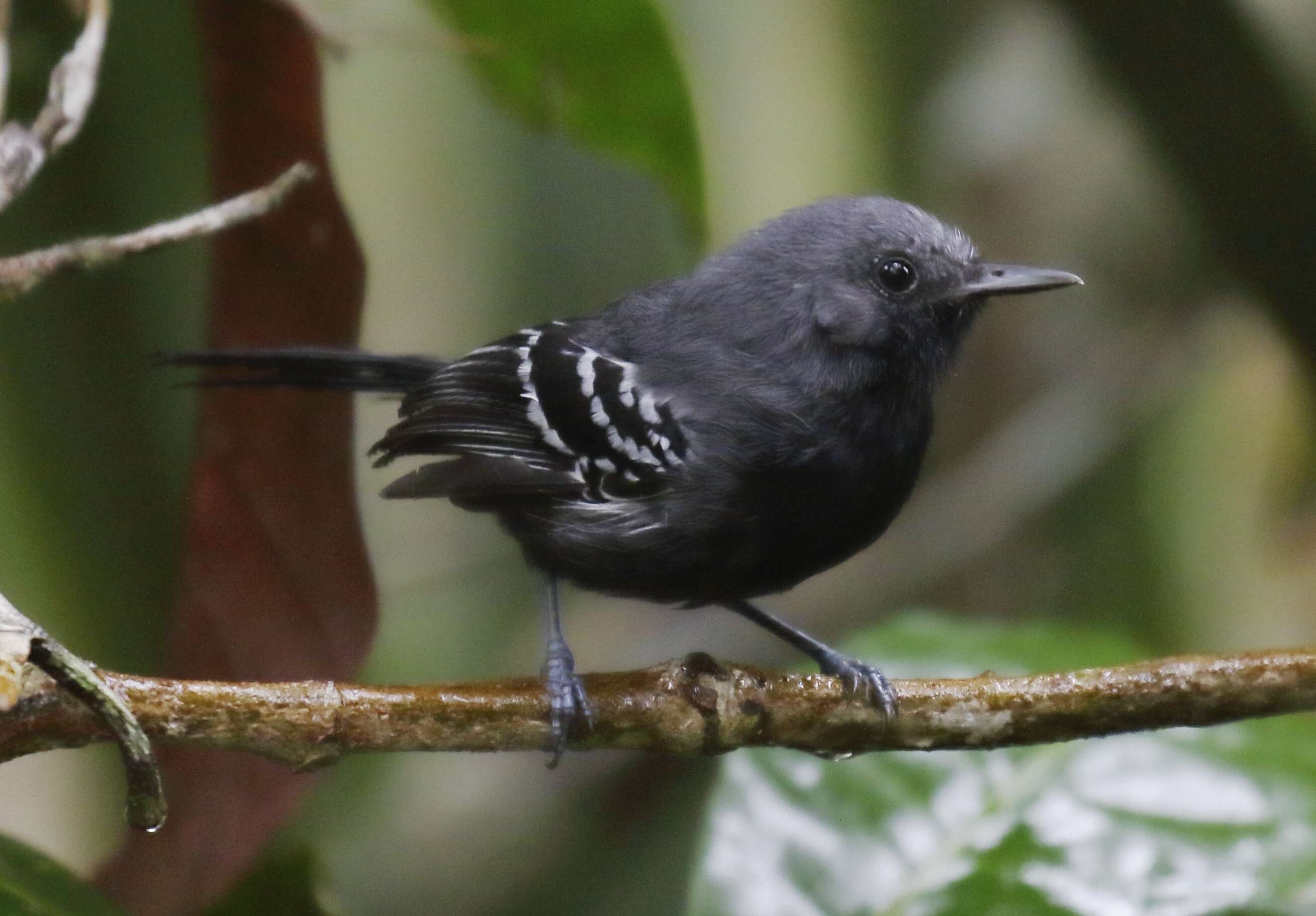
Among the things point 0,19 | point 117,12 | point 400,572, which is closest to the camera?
point 0,19

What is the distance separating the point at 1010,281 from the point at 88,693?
1756mm

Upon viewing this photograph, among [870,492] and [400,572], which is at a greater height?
[870,492]

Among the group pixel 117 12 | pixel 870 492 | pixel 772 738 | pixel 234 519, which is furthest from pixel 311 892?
pixel 117 12

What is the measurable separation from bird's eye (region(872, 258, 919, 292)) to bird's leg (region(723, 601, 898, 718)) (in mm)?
688

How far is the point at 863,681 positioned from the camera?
7.34ft

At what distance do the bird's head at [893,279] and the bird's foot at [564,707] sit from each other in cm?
85

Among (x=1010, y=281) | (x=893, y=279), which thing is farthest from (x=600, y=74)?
(x=1010, y=281)

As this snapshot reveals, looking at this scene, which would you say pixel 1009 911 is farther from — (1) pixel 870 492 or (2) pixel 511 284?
(2) pixel 511 284

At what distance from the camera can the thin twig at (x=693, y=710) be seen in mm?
1710

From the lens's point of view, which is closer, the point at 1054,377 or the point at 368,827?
the point at 368,827

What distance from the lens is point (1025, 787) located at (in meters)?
2.43

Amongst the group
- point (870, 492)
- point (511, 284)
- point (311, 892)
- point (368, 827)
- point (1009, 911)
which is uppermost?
point (511, 284)

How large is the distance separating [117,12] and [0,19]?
0.83 m

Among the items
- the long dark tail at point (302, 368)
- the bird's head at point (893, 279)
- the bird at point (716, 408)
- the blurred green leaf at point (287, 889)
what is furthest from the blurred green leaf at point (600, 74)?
the blurred green leaf at point (287, 889)
